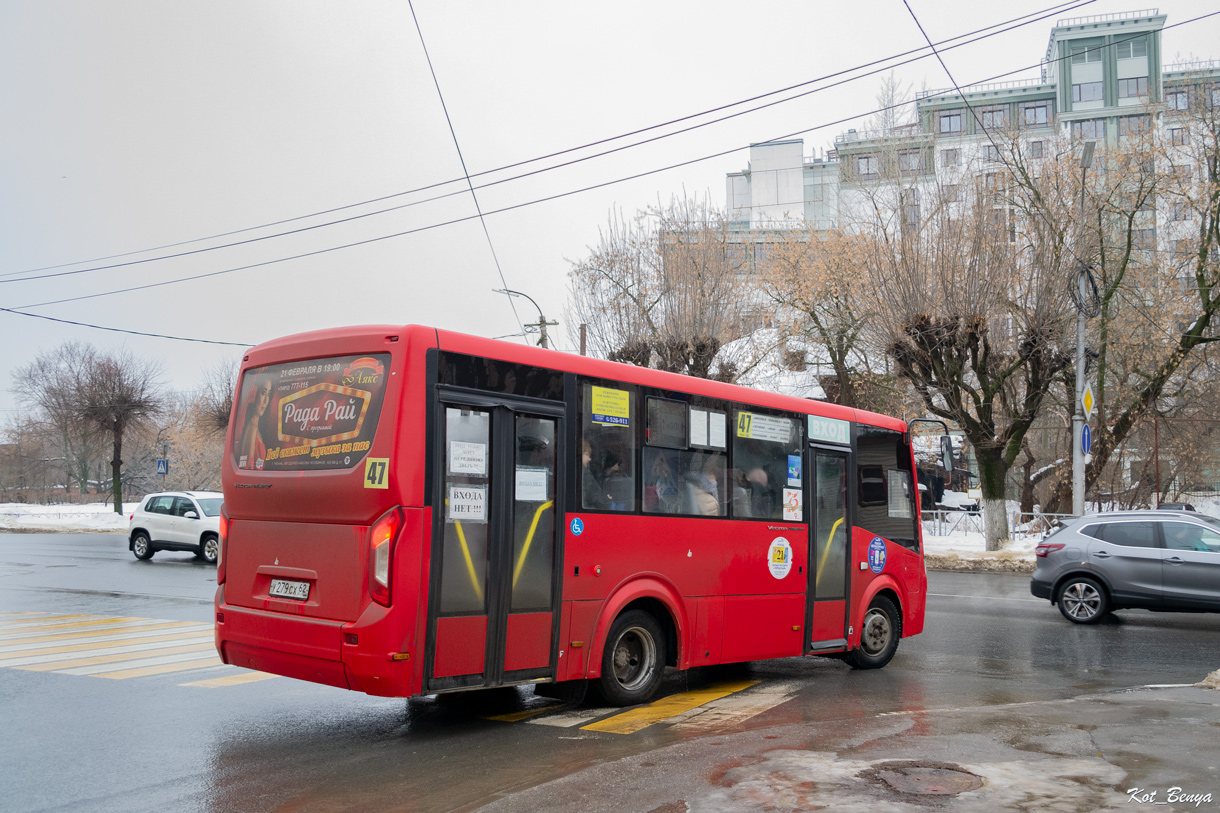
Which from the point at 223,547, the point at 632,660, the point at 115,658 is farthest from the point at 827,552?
the point at 115,658

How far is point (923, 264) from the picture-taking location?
81.8ft

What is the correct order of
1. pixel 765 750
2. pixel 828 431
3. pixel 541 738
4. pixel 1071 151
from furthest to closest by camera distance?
1. pixel 1071 151
2. pixel 828 431
3. pixel 541 738
4. pixel 765 750

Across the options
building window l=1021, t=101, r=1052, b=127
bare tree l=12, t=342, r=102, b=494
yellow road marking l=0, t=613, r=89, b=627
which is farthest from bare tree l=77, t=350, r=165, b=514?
building window l=1021, t=101, r=1052, b=127

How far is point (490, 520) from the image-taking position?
6.84 m

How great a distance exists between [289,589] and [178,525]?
19357 mm

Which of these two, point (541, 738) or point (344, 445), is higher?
point (344, 445)

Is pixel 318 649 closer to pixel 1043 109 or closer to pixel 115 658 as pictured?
pixel 115 658

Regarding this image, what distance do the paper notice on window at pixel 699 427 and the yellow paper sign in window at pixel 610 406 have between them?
81 centimetres

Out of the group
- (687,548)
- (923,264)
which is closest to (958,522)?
(923,264)

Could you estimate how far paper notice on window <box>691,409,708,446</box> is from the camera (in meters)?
8.58

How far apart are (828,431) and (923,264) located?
1629 cm

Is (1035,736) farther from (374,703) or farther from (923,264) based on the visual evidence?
(923,264)

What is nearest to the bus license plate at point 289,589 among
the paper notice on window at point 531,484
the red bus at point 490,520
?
the red bus at point 490,520

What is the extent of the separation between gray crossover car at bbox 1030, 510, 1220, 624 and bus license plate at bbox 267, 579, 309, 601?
11.8 metres
